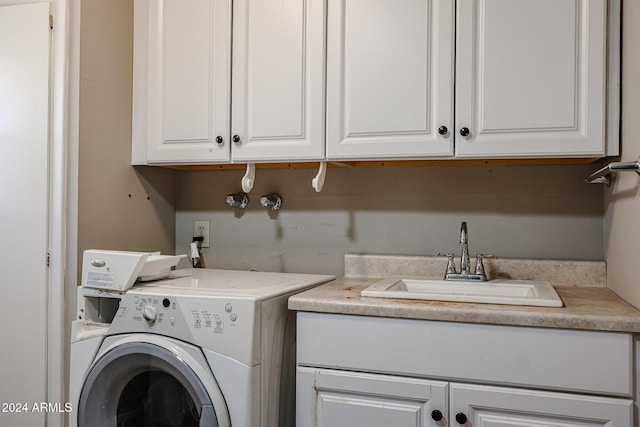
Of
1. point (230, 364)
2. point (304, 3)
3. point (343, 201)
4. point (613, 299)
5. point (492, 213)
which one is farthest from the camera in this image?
point (343, 201)

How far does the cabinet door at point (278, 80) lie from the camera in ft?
6.11

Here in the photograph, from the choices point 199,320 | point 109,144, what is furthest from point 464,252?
point 109,144

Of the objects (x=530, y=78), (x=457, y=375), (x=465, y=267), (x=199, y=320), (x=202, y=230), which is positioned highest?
(x=530, y=78)

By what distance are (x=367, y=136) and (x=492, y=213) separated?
1.96 feet

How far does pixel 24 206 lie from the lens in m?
1.81

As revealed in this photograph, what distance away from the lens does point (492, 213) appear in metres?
2.00

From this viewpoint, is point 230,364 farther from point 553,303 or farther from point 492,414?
point 553,303

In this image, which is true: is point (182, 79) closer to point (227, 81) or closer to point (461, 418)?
point (227, 81)

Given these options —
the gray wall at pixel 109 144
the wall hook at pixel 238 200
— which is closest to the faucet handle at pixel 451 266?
the wall hook at pixel 238 200

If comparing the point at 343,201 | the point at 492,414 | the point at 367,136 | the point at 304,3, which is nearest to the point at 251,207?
the point at 343,201

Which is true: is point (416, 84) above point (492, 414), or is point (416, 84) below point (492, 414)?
above

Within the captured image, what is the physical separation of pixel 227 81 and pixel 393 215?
0.84 metres

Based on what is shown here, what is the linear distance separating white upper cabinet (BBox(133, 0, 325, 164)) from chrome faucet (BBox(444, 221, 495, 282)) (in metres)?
0.59

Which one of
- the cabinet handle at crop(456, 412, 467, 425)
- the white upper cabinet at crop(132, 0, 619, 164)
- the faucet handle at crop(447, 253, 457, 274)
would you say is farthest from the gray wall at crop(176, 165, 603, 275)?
the cabinet handle at crop(456, 412, 467, 425)
